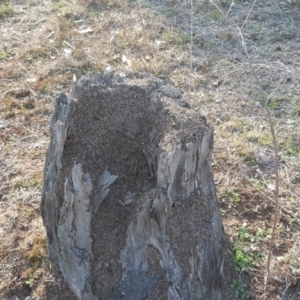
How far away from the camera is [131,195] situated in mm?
2557

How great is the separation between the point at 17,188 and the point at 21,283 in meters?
0.87

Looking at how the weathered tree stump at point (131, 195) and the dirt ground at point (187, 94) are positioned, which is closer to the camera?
the weathered tree stump at point (131, 195)

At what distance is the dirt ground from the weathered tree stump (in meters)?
0.32

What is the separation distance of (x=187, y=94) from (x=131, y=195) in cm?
199

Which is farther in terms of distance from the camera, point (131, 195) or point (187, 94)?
point (187, 94)

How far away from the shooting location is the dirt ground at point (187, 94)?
112 inches

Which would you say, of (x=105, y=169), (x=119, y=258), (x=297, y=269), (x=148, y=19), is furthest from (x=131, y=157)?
(x=148, y=19)

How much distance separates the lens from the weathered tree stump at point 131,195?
2.32 m

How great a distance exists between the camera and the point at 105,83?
106 inches

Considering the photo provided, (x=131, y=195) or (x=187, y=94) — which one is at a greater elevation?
(x=187, y=94)

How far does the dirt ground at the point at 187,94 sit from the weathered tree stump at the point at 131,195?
317 millimetres

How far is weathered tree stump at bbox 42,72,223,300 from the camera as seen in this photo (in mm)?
2320

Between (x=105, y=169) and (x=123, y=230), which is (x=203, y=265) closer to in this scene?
(x=123, y=230)

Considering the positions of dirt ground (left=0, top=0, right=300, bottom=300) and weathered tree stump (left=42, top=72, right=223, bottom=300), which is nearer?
weathered tree stump (left=42, top=72, right=223, bottom=300)
